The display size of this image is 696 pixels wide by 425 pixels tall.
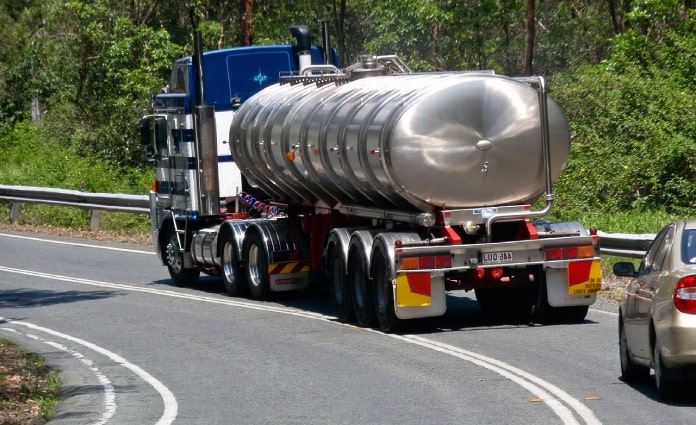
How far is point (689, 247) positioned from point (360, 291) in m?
5.99

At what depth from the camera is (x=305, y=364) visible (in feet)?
40.7

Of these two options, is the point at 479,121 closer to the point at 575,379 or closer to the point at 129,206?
the point at 575,379

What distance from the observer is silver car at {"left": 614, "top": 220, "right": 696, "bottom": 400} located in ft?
30.2

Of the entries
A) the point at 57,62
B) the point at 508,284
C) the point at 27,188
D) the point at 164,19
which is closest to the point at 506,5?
the point at 164,19

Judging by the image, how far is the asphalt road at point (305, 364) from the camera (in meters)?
9.83

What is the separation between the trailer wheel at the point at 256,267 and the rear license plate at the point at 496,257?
14.6ft

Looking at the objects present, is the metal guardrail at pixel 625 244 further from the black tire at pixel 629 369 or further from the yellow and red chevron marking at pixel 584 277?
the black tire at pixel 629 369

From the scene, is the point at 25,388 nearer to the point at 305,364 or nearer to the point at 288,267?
the point at 305,364

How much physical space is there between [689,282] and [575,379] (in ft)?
6.66

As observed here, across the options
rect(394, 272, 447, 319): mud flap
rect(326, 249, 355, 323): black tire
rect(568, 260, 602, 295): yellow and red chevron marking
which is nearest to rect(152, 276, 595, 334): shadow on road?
rect(568, 260, 602, 295): yellow and red chevron marking

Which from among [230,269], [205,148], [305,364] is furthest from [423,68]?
[305,364]

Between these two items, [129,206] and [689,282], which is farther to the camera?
[129,206]

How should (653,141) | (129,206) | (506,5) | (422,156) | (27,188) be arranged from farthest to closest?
(506,5)
(27,188)
(129,206)
(653,141)
(422,156)

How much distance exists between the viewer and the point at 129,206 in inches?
1118
